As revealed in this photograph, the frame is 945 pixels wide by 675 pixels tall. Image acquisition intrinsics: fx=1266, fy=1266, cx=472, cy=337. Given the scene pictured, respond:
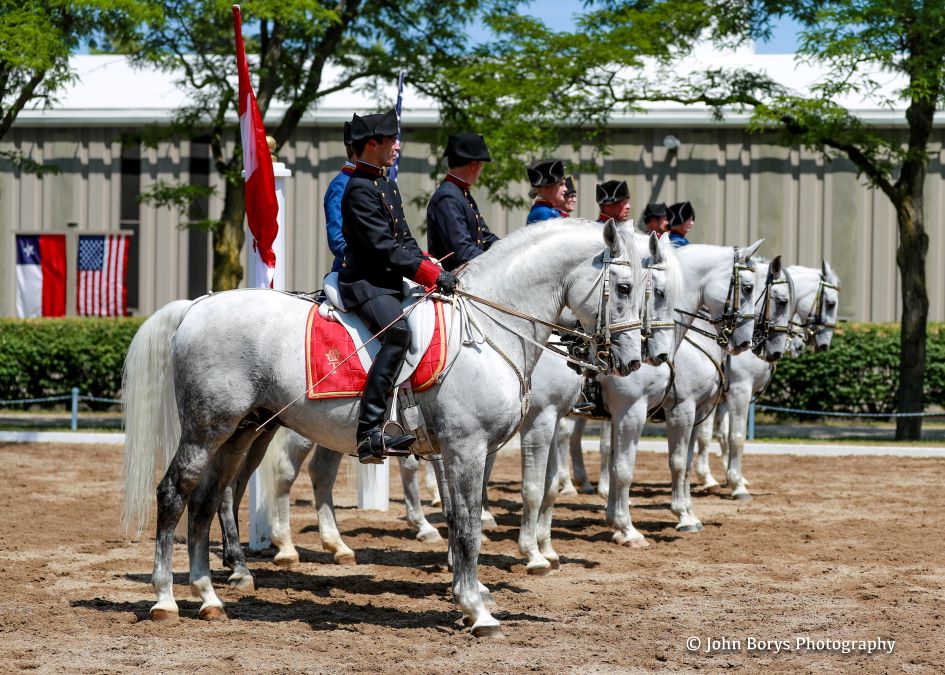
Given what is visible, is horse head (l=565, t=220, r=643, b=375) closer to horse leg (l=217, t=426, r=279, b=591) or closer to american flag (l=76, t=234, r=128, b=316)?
horse leg (l=217, t=426, r=279, b=591)

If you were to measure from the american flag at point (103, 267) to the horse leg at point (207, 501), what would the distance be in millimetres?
16281

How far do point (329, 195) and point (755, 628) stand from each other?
4003 millimetres

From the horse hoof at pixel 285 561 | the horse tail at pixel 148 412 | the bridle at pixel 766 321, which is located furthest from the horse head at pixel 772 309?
Answer: the horse tail at pixel 148 412

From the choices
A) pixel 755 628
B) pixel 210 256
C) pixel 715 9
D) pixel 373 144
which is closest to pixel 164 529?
pixel 373 144

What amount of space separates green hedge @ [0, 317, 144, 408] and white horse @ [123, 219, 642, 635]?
14343mm

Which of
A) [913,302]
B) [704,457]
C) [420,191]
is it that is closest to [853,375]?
[913,302]

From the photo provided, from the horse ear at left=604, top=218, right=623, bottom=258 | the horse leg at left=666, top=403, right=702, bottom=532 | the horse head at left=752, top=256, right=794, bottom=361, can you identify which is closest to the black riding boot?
the horse ear at left=604, top=218, right=623, bottom=258

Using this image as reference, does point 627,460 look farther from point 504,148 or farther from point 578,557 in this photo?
point 504,148

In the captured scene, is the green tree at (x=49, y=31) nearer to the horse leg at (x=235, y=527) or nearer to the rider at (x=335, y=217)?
the rider at (x=335, y=217)

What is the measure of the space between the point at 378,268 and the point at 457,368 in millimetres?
712

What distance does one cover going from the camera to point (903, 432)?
1798 cm

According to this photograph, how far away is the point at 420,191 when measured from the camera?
2289 centimetres

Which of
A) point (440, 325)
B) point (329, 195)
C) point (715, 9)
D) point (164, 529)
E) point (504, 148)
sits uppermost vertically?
point (715, 9)

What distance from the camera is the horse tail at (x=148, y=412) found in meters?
7.54
